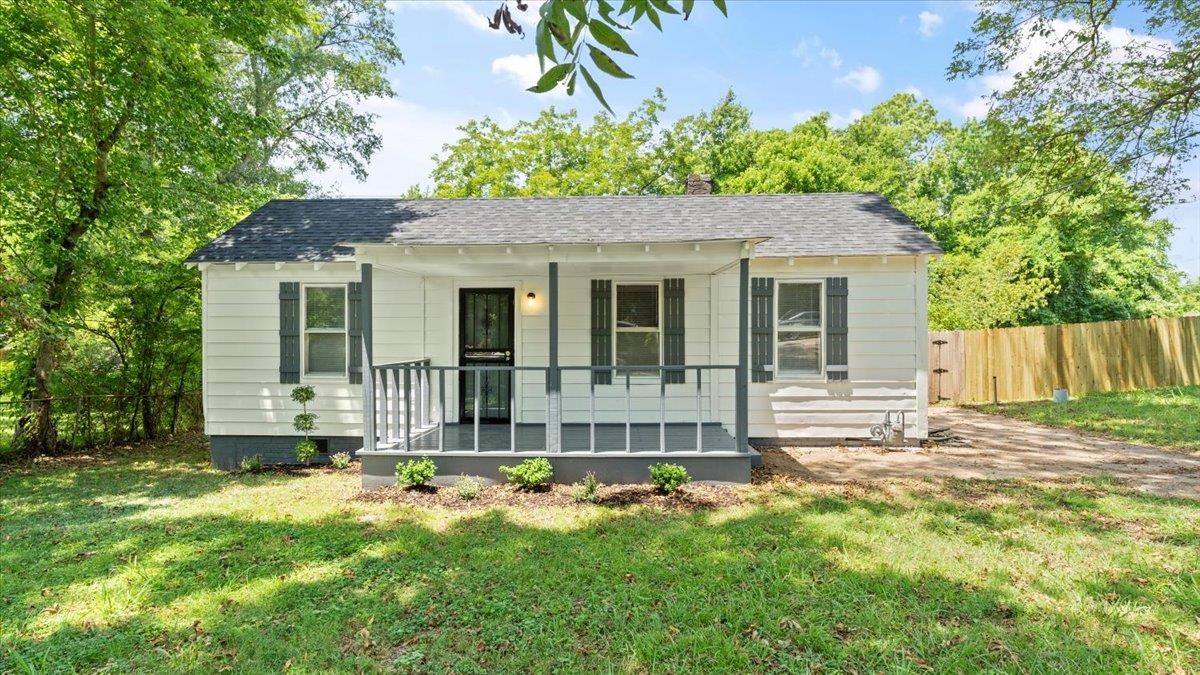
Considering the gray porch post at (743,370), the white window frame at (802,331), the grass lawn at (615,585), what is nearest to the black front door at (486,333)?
the grass lawn at (615,585)

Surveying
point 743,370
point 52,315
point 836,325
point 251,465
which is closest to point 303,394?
point 251,465

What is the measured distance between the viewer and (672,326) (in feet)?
24.1

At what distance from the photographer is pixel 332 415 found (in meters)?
7.23

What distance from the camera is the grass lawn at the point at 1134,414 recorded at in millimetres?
7815

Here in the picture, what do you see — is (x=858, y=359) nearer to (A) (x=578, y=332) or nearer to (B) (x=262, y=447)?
(A) (x=578, y=332)

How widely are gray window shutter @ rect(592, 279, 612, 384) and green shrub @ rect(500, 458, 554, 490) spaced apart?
2.02 meters

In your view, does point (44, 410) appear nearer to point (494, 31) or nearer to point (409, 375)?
point (409, 375)

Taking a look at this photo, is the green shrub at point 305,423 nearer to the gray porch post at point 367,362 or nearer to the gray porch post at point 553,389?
the gray porch post at point 367,362

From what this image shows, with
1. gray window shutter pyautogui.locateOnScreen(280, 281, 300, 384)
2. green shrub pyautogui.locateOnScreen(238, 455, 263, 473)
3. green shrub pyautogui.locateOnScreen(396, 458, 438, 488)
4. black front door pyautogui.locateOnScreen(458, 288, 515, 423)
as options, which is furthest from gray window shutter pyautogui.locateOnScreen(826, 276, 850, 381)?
green shrub pyautogui.locateOnScreen(238, 455, 263, 473)

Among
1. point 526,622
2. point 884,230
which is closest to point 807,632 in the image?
point 526,622

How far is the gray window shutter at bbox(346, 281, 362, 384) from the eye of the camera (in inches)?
283

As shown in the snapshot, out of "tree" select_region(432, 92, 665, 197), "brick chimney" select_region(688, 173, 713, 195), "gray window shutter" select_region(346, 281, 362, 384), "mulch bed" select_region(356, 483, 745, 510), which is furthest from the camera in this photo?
"tree" select_region(432, 92, 665, 197)

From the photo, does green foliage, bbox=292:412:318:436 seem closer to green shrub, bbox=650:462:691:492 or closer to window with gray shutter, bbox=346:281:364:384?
window with gray shutter, bbox=346:281:364:384

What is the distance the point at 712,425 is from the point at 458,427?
3442 mm
